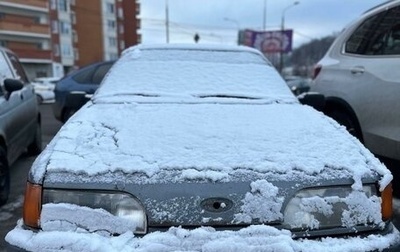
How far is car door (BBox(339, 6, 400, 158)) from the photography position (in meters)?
4.06

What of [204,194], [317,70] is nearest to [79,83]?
[317,70]

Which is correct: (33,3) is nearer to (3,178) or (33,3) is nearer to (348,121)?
(3,178)

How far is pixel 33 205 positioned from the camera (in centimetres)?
213

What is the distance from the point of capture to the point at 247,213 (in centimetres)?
208

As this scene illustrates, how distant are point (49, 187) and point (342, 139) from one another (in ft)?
5.00

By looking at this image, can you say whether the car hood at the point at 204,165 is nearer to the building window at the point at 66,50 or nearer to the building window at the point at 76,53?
the building window at the point at 66,50

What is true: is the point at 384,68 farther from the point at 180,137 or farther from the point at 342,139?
the point at 180,137

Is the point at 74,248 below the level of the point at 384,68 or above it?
below

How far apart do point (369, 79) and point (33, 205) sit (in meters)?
3.34

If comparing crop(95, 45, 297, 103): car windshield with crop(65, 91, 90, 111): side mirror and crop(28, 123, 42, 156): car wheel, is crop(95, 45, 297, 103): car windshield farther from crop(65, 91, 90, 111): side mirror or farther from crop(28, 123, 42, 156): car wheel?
crop(28, 123, 42, 156): car wheel

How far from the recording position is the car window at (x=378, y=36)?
14.5 feet

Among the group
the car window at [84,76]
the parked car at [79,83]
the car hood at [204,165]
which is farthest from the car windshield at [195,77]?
the car window at [84,76]

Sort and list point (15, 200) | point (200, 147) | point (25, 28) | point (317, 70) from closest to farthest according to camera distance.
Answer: point (200, 147) < point (15, 200) < point (317, 70) < point (25, 28)

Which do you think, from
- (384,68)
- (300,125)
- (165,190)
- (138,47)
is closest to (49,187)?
(165,190)
